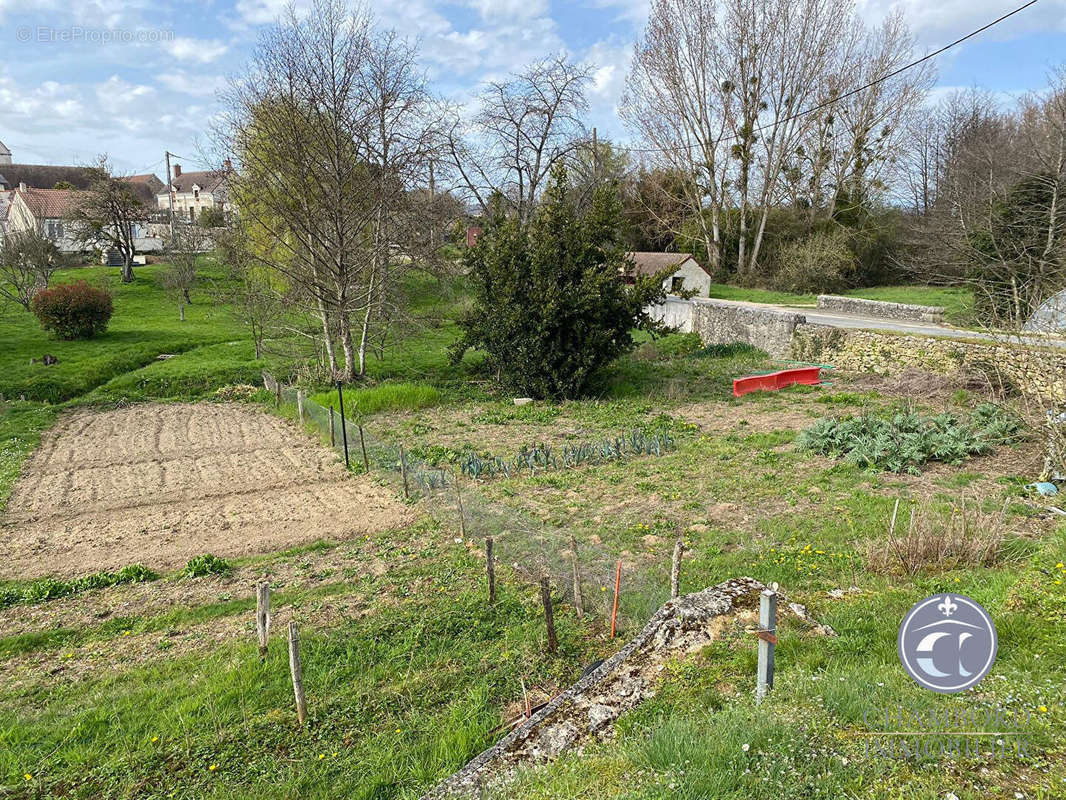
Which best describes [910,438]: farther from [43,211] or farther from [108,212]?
[43,211]

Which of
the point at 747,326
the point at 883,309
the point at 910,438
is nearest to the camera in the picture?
the point at 910,438

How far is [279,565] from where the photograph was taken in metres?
9.13

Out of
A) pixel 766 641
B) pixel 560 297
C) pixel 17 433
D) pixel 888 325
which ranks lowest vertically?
pixel 17 433

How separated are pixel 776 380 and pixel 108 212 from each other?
39.4 meters

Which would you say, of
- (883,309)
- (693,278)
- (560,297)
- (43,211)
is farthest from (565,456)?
(43,211)

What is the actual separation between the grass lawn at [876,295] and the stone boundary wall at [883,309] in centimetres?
242

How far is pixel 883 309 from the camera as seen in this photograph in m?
27.1

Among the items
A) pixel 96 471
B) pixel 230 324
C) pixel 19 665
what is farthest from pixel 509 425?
pixel 230 324

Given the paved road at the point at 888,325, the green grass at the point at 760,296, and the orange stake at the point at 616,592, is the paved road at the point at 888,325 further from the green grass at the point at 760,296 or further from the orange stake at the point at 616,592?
the orange stake at the point at 616,592

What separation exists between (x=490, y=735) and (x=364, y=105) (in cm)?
2051

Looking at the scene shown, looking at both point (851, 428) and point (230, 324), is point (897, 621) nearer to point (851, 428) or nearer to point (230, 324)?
point (851, 428)

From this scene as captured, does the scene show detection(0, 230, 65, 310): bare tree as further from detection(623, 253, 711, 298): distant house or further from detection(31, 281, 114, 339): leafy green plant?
detection(623, 253, 711, 298): distant house

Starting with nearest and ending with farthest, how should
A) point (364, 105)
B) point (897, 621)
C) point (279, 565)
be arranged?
point (897, 621) < point (279, 565) < point (364, 105)

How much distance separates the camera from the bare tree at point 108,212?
38.5 metres
